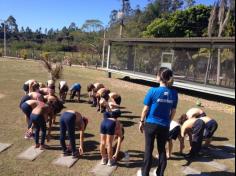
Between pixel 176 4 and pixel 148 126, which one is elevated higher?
pixel 176 4

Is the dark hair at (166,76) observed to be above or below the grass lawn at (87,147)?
above

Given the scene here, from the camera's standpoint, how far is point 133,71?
79.4 ft

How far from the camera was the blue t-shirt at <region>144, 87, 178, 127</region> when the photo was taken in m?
4.80

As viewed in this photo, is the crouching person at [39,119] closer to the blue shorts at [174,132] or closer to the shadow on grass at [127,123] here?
the blue shorts at [174,132]

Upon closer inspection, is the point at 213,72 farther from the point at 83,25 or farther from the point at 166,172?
the point at 83,25

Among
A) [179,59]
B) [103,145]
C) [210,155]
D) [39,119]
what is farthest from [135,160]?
[179,59]

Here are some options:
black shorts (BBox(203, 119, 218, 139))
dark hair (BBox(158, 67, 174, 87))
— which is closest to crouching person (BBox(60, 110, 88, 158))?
dark hair (BBox(158, 67, 174, 87))

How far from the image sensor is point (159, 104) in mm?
4836

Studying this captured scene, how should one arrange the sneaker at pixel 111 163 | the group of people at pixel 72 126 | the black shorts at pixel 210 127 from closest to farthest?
the group of people at pixel 72 126 → the sneaker at pixel 111 163 → the black shorts at pixel 210 127

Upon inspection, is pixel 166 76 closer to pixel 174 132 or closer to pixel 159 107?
pixel 159 107

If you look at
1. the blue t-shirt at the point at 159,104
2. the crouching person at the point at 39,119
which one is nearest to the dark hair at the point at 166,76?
the blue t-shirt at the point at 159,104

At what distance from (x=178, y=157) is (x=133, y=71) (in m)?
17.3

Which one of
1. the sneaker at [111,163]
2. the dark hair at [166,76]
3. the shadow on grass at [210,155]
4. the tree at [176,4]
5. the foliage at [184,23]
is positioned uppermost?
the tree at [176,4]

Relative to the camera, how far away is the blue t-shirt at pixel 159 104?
189 inches
